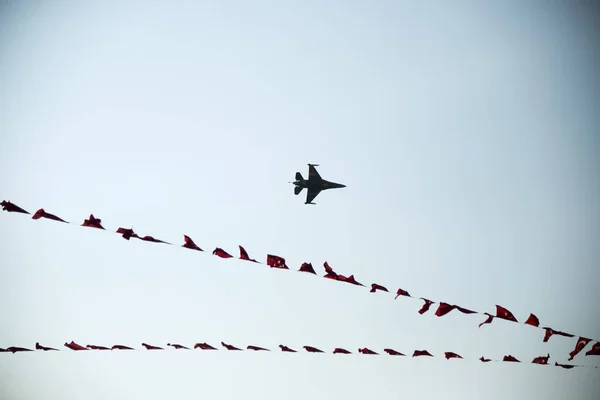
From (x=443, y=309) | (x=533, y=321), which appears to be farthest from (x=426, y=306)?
(x=533, y=321)

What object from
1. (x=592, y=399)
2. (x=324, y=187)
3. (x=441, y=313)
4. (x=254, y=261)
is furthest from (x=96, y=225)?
(x=592, y=399)

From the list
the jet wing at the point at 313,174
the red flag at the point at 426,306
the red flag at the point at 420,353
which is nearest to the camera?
the red flag at the point at 426,306

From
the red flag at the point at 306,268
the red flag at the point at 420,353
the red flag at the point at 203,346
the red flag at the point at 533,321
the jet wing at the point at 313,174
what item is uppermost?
the jet wing at the point at 313,174

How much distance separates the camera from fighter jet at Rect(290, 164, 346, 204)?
29922mm

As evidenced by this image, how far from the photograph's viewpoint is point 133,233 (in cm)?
1334

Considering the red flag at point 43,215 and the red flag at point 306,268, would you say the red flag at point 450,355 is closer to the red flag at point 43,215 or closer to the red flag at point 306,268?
the red flag at point 306,268

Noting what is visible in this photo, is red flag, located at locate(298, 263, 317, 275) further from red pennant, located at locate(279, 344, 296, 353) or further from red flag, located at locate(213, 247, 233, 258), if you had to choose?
red pennant, located at locate(279, 344, 296, 353)

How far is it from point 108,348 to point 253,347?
5133 mm

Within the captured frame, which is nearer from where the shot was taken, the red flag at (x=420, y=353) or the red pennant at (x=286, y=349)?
the red flag at (x=420, y=353)

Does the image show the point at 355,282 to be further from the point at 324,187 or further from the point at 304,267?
the point at 324,187

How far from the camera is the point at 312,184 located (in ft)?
98.7

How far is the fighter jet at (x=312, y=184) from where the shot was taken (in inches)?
1178

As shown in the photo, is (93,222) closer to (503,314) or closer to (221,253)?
(221,253)

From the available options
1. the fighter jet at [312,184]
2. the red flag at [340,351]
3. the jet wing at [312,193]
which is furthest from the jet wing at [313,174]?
the red flag at [340,351]
